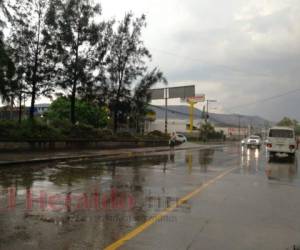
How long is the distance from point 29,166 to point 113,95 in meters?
19.9

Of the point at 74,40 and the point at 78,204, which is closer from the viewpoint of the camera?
the point at 78,204

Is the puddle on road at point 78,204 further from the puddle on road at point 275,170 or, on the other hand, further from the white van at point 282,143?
the white van at point 282,143

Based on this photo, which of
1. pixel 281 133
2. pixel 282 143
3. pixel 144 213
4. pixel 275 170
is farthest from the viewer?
pixel 281 133

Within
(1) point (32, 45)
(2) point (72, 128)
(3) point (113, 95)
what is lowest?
(2) point (72, 128)

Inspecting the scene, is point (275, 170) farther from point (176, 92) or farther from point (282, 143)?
point (176, 92)

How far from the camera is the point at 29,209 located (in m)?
9.17

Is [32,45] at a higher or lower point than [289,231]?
higher

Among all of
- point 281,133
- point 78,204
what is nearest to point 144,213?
point 78,204

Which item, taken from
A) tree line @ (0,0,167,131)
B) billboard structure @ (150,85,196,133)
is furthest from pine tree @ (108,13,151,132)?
billboard structure @ (150,85,196,133)

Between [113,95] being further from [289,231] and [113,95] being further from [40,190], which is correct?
[289,231]

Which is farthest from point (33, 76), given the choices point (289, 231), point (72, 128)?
point (289, 231)

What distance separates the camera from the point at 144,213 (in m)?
8.97

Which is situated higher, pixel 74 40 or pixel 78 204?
pixel 74 40

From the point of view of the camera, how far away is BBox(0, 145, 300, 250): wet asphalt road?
22.4 feet
